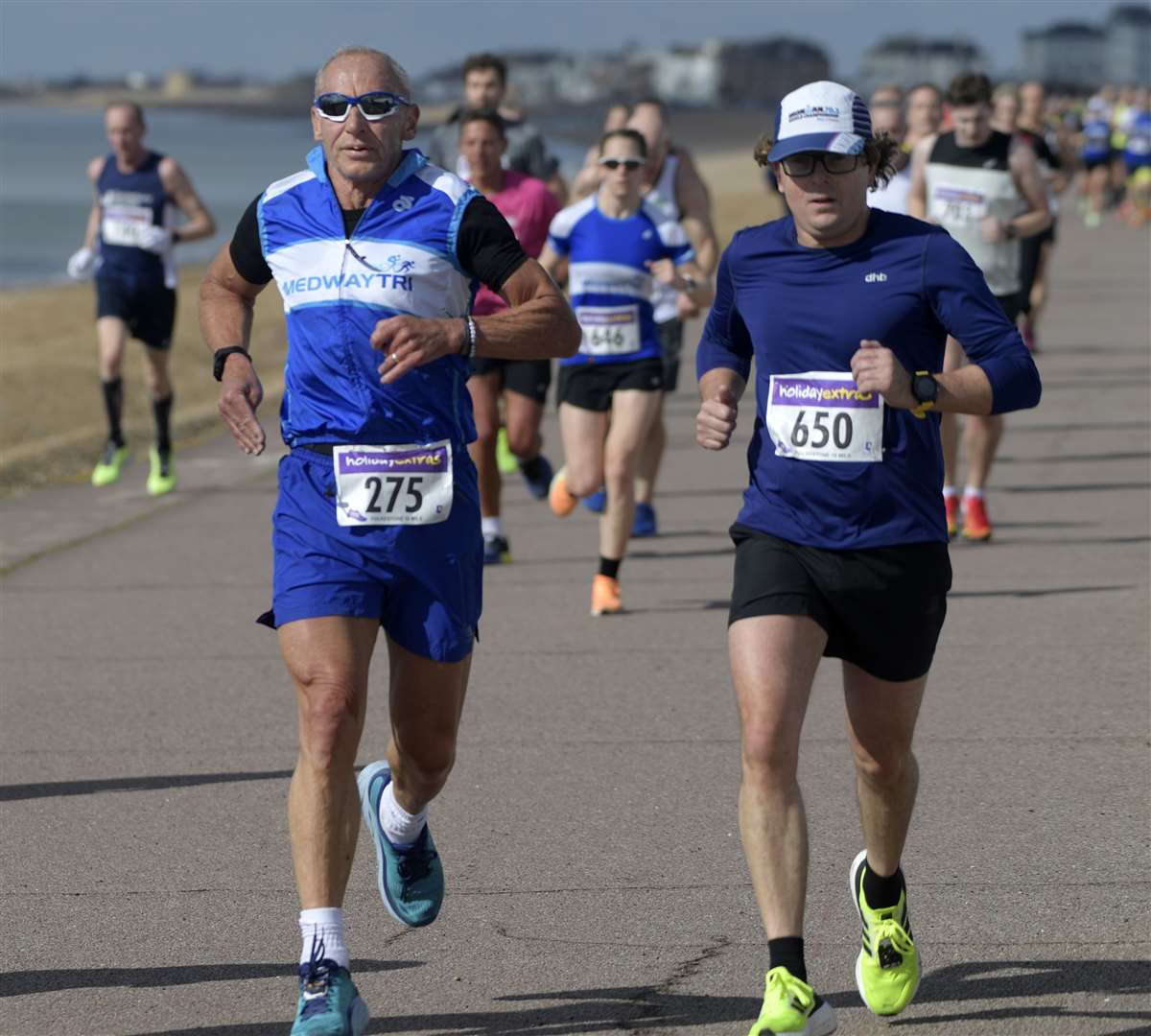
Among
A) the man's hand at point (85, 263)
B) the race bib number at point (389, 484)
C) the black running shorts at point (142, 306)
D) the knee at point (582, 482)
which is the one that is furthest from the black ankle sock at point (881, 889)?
the man's hand at point (85, 263)

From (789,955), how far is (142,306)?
9710 mm

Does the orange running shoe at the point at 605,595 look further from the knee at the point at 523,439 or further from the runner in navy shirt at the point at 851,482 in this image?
the runner in navy shirt at the point at 851,482

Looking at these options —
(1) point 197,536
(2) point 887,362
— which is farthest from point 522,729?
(1) point 197,536

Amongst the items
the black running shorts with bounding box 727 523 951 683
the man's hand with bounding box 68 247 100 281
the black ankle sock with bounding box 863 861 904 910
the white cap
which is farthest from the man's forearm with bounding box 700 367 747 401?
the man's hand with bounding box 68 247 100 281

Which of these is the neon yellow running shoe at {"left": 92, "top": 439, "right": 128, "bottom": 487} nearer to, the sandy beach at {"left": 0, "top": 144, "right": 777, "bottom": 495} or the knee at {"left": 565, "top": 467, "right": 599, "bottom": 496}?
the sandy beach at {"left": 0, "top": 144, "right": 777, "bottom": 495}

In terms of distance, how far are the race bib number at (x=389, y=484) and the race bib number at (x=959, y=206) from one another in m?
6.47

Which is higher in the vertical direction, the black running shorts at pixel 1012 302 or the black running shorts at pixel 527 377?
the black running shorts at pixel 1012 302

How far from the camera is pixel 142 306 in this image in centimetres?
1364

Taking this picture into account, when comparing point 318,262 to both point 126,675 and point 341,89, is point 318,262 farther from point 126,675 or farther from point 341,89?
point 126,675

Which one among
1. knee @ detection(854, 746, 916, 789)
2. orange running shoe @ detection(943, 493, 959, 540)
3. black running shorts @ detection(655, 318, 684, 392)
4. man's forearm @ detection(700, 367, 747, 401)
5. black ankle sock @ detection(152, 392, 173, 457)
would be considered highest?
man's forearm @ detection(700, 367, 747, 401)

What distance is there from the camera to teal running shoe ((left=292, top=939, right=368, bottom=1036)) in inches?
182

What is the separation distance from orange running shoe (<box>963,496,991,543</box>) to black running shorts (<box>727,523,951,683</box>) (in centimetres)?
631

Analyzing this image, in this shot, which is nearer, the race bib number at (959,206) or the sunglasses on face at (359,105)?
the sunglasses on face at (359,105)

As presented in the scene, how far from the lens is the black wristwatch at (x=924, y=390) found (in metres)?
4.72
